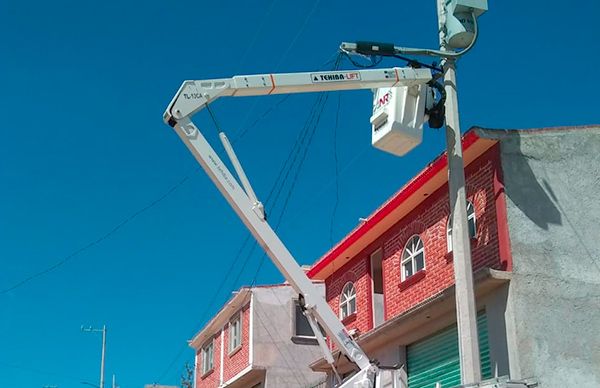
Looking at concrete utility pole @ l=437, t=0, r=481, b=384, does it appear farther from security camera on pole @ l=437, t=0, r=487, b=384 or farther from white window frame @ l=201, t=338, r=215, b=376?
white window frame @ l=201, t=338, r=215, b=376

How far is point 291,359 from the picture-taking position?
31.8 m

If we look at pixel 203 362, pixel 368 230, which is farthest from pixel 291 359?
pixel 368 230

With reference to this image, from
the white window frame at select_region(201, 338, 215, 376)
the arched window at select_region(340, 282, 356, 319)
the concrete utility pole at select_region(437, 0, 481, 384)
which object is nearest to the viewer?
the concrete utility pole at select_region(437, 0, 481, 384)

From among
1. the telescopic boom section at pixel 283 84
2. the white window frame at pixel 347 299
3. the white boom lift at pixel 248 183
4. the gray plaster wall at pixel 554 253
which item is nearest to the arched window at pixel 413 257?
the white window frame at pixel 347 299

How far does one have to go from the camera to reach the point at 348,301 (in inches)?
936

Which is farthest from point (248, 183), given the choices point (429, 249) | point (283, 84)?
point (429, 249)

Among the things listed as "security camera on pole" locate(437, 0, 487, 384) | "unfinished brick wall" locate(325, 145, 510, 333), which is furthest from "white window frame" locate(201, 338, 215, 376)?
"security camera on pole" locate(437, 0, 487, 384)

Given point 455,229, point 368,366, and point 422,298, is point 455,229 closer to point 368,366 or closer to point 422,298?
point 368,366

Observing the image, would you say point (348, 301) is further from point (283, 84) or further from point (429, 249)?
point (283, 84)

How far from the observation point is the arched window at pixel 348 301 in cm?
2348

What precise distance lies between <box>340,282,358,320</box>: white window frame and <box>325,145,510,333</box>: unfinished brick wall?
0.61ft

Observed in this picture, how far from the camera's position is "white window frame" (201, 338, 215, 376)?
3662 cm

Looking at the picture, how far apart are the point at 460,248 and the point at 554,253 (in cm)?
325

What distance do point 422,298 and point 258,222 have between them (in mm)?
6215
